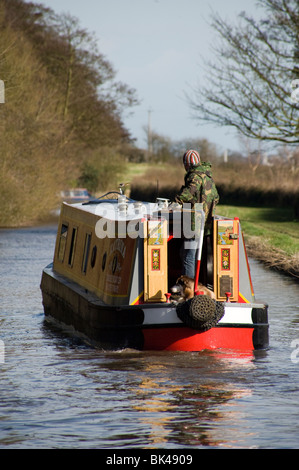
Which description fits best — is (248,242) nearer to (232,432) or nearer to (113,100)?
(232,432)

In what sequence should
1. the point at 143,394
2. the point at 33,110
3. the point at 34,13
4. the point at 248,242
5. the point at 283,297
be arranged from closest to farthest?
the point at 143,394, the point at 283,297, the point at 248,242, the point at 33,110, the point at 34,13

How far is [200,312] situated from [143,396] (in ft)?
4.71

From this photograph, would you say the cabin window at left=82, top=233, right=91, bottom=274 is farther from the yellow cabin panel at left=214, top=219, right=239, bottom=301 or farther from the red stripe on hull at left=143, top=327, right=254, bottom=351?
the yellow cabin panel at left=214, top=219, right=239, bottom=301

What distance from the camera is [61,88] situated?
52.1 metres

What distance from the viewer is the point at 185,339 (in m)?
9.89

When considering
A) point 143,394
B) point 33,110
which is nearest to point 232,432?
point 143,394

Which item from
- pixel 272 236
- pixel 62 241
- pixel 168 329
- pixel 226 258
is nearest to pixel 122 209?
pixel 226 258

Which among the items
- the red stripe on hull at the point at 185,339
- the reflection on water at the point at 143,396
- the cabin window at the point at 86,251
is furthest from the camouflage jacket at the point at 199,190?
the cabin window at the point at 86,251

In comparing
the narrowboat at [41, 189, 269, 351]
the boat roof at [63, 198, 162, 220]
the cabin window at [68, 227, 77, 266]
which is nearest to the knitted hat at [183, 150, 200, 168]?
the narrowboat at [41, 189, 269, 351]

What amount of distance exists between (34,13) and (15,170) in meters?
19.5

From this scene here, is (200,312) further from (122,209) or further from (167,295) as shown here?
(122,209)

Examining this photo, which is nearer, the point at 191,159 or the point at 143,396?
the point at 143,396

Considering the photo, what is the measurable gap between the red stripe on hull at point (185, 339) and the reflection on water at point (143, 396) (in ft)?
0.31

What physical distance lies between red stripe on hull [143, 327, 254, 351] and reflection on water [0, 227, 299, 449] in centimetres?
9
